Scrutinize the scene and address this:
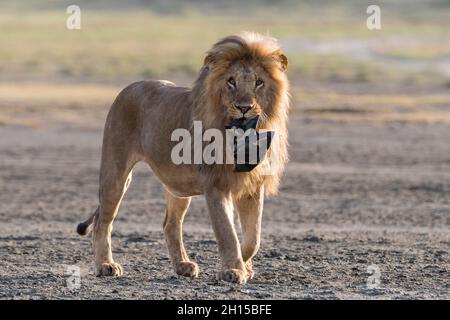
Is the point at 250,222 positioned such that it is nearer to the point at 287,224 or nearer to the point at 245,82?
the point at 245,82

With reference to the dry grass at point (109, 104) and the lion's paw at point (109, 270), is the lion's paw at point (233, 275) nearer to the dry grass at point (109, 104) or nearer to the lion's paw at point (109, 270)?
the lion's paw at point (109, 270)

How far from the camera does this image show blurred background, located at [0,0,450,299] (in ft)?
29.6

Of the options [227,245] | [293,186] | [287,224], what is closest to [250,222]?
[227,245]

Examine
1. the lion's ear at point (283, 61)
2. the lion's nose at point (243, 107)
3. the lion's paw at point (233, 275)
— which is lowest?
the lion's paw at point (233, 275)

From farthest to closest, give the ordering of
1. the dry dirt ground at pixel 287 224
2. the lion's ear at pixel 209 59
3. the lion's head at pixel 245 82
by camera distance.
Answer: the dry dirt ground at pixel 287 224 → the lion's ear at pixel 209 59 → the lion's head at pixel 245 82

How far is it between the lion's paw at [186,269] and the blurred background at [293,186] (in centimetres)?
15

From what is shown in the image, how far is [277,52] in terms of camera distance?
8352 mm

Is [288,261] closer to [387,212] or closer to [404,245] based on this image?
[404,245]

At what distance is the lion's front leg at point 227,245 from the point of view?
27.2 feet

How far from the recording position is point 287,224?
41.6 feet

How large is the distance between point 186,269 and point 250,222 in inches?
28.4

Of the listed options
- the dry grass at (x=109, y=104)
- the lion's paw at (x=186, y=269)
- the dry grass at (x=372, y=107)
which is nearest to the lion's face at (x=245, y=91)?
the lion's paw at (x=186, y=269)

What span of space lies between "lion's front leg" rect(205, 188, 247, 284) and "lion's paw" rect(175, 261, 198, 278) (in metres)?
0.71

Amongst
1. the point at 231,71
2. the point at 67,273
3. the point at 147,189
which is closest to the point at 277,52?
the point at 231,71
